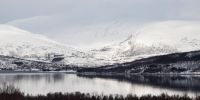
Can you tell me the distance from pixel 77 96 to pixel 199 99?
18965mm

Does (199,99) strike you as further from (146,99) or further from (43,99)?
(43,99)

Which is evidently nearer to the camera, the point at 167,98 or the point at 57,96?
the point at 167,98

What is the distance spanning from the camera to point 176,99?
69125 millimetres

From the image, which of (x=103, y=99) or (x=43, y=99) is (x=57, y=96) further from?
(x=103, y=99)

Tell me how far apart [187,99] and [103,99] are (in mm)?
12346

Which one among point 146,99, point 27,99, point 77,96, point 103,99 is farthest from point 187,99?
point 27,99

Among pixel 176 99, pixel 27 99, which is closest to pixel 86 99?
pixel 27 99

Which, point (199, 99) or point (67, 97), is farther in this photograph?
point (67, 97)

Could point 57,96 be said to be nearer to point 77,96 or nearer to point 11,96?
point 77,96

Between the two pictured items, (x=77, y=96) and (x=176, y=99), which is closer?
(x=176, y=99)

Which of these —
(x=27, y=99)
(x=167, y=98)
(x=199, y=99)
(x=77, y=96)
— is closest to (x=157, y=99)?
(x=167, y=98)

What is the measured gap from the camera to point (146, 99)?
72.3 m

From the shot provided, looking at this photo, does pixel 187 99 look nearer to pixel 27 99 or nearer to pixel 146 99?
pixel 146 99

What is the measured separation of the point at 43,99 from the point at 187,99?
2111cm
